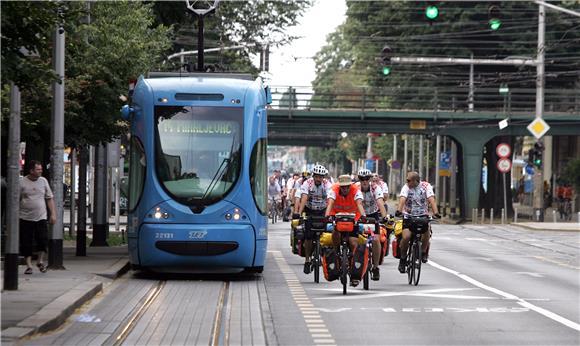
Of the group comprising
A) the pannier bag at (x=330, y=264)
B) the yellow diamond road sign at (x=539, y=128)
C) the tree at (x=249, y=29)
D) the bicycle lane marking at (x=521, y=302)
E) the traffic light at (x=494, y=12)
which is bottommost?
the bicycle lane marking at (x=521, y=302)

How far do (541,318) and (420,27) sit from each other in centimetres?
5144

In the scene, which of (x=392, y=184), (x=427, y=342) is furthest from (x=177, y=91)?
(x=392, y=184)

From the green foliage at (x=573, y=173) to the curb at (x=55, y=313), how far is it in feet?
142

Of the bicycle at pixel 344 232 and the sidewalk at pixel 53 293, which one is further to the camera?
the bicycle at pixel 344 232

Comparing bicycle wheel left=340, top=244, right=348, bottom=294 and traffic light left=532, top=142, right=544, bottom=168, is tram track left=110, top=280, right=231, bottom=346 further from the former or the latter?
traffic light left=532, top=142, right=544, bottom=168

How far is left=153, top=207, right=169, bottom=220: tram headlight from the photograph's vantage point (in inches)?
845

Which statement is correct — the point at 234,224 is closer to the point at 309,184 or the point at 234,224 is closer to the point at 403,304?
the point at 309,184

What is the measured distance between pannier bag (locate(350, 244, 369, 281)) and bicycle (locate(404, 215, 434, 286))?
1.85m

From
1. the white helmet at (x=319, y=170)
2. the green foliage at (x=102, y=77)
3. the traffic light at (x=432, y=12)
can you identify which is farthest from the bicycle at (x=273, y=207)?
the white helmet at (x=319, y=170)

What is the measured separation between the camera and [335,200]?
20.0 metres

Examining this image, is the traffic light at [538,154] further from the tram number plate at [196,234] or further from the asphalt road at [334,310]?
the tram number plate at [196,234]

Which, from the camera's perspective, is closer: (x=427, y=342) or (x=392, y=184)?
(x=427, y=342)

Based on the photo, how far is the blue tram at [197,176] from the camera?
70.0ft

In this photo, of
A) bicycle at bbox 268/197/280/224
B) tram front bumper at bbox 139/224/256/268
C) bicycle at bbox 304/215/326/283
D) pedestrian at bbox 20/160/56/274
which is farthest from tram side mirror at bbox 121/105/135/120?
bicycle at bbox 268/197/280/224
